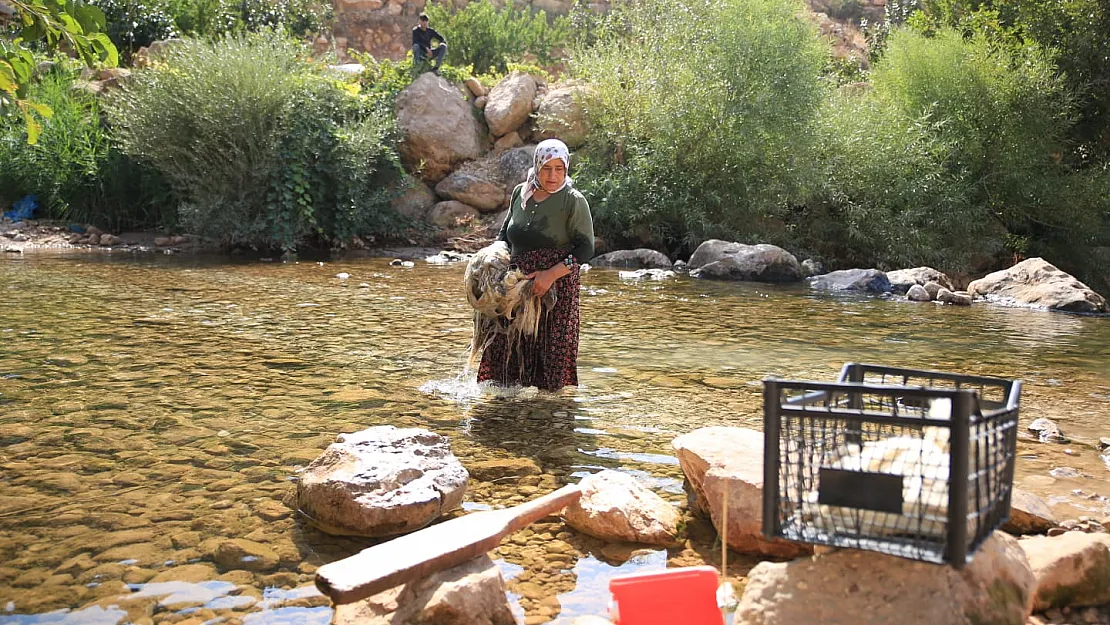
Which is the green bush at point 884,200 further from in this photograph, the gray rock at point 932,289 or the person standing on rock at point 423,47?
the person standing on rock at point 423,47

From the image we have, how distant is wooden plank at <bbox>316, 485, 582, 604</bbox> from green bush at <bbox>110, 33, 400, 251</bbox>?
14283mm

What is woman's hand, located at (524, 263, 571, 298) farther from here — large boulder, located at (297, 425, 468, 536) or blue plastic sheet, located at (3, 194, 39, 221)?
blue plastic sheet, located at (3, 194, 39, 221)

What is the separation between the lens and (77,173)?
18.0 m

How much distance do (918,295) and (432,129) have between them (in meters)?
10.8

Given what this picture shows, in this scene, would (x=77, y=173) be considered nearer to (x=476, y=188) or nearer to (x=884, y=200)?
(x=476, y=188)

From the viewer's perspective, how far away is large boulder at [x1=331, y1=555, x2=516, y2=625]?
270 cm

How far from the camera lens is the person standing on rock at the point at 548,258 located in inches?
213

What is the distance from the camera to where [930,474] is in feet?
7.75

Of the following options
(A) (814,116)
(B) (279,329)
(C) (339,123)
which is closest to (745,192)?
(A) (814,116)

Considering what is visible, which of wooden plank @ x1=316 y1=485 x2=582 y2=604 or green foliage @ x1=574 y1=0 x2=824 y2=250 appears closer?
wooden plank @ x1=316 y1=485 x2=582 y2=604

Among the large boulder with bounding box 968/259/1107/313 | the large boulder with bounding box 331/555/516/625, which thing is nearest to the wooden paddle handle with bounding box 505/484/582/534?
the large boulder with bounding box 331/555/516/625

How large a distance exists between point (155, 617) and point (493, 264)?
120 inches

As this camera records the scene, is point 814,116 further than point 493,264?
Yes

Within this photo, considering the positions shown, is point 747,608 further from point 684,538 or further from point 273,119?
point 273,119
